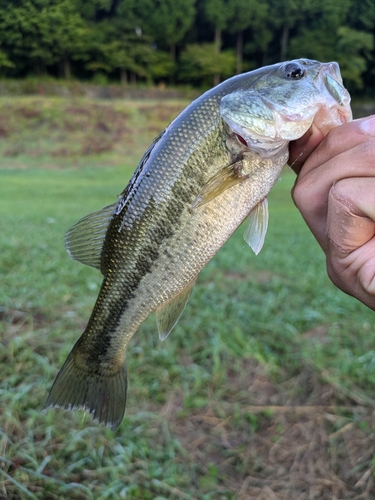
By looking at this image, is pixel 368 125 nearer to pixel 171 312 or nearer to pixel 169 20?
pixel 171 312

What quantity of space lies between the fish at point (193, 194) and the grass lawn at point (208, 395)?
42.4 inches

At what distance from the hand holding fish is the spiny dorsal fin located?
705 mm

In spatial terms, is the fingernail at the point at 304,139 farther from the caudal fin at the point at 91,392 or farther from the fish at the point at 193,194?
the caudal fin at the point at 91,392

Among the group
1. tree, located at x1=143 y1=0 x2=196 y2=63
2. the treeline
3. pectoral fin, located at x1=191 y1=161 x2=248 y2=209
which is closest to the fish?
pectoral fin, located at x1=191 y1=161 x2=248 y2=209

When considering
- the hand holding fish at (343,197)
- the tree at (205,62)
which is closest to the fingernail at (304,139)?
the hand holding fish at (343,197)

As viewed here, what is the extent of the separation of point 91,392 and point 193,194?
2.82 ft

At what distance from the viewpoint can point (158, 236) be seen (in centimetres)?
150

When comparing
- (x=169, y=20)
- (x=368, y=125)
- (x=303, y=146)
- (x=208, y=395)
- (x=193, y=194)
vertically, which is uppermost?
(x=169, y=20)

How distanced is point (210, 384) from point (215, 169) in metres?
2.11

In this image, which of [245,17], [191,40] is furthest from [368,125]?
[191,40]

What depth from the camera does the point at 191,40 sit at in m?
21.5

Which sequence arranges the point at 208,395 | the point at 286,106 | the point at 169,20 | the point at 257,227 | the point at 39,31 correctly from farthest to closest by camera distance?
the point at 169,20 < the point at 39,31 < the point at 208,395 < the point at 257,227 < the point at 286,106

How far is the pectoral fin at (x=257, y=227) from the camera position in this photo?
1.55 metres

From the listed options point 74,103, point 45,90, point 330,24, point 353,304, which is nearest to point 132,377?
point 353,304
